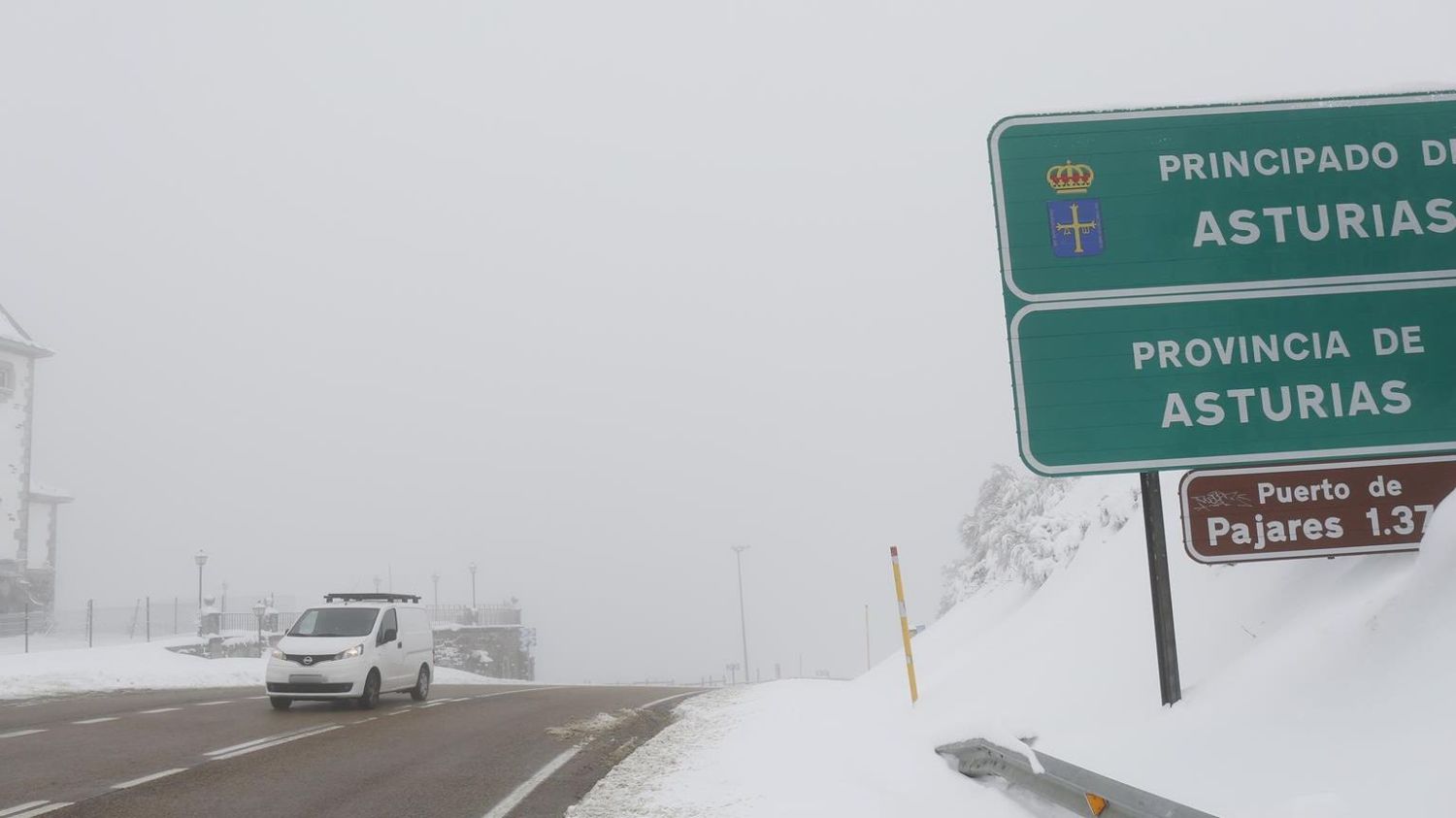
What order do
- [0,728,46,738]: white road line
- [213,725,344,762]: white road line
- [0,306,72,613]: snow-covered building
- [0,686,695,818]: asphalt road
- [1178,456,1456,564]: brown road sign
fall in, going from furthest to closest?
[0,306,72,613]: snow-covered building < [0,728,46,738]: white road line < [213,725,344,762]: white road line < [0,686,695,818]: asphalt road < [1178,456,1456,564]: brown road sign

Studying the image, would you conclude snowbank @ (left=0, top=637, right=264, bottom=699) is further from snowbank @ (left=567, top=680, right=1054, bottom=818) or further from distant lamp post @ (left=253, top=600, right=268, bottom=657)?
snowbank @ (left=567, top=680, right=1054, bottom=818)

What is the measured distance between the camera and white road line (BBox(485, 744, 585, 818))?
743 centimetres

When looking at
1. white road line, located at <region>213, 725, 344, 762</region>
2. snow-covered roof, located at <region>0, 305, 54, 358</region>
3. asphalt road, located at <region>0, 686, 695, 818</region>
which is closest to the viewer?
asphalt road, located at <region>0, 686, 695, 818</region>

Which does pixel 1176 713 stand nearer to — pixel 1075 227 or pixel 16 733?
pixel 1075 227

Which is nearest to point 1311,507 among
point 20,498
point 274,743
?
point 274,743

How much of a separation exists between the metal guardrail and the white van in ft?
37.4

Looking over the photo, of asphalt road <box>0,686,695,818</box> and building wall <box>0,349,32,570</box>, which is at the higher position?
building wall <box>0,349,32,570</box>

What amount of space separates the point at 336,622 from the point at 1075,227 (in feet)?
46.6

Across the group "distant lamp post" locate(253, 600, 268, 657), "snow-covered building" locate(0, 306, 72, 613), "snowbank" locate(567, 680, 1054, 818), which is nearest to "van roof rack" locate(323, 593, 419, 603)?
"snowbank" locate(567, 680, 1054, 818)

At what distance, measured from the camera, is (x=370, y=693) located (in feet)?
54.1

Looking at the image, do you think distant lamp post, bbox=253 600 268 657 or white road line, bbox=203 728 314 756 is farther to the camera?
distant lamp post, bbox=253 600 268 657

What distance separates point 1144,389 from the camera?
683cm

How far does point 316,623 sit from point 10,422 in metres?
56.1

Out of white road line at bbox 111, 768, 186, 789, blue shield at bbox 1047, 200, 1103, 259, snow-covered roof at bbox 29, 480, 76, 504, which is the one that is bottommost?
white road line at bbox 111, 768, 186, 789
